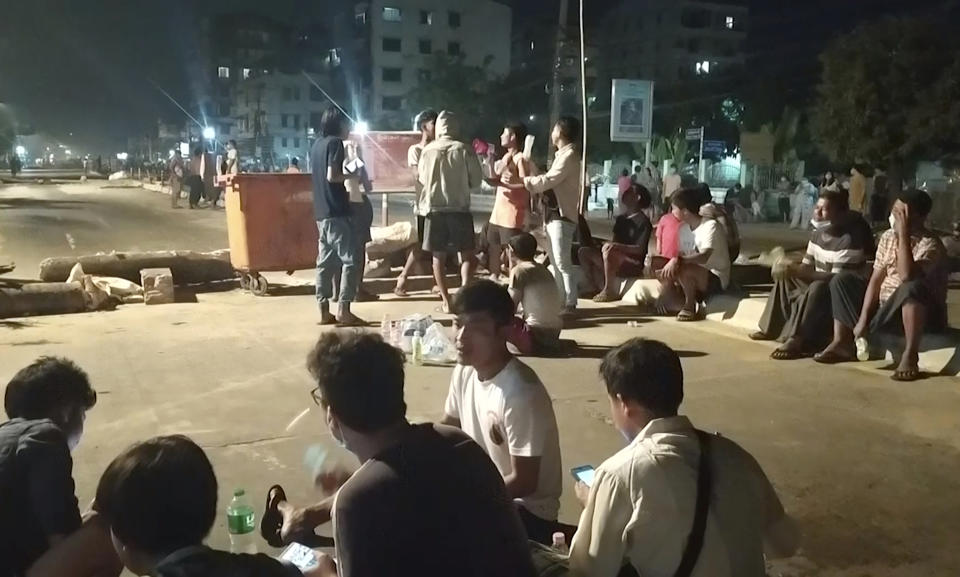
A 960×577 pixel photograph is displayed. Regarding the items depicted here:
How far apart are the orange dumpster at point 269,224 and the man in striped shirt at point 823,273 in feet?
17.3

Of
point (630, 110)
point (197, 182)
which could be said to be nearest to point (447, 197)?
point (630, 110)

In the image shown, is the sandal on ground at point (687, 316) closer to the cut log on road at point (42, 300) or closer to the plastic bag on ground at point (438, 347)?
the plastic bag on ground at point (438, 347)

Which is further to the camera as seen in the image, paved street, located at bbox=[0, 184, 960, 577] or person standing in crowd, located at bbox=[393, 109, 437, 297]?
person standing in crowd, located at bbox=[393, 109, 437, 297]

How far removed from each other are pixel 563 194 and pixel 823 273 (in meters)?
2.47

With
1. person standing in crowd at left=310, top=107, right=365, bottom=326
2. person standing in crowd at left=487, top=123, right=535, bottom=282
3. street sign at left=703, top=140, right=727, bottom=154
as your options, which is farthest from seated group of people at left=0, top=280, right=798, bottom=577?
street sign at left=703, top=140, right=727, bottom=154

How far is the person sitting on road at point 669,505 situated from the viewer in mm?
2424

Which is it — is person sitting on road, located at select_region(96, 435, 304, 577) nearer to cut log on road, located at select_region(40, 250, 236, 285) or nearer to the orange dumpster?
the orange dumpster

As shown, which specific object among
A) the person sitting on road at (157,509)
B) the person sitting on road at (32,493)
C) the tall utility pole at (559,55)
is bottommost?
the person sitting on road at (32,493)

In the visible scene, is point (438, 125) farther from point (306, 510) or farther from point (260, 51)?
point (260, 51)

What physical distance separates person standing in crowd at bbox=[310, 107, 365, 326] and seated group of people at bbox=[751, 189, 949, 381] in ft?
11.5

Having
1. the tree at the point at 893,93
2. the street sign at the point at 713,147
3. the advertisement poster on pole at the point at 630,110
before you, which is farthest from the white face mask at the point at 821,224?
the street sign at the point at 713,147

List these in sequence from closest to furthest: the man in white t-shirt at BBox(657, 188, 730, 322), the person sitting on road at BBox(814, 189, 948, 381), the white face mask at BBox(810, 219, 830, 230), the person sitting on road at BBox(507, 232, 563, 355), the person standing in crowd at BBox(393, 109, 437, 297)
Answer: the person sitting on road at BBox(814, 189, 948, 381) → the person sitting on road at BBox(507, 232, 563, 355) → the white face mask at BBox(810, 219, 830, 230) → the man in white t-shirt at BBox(657, 188, 730, 322) → the person standing in crowd at BBox(393, 109, 437, 297)

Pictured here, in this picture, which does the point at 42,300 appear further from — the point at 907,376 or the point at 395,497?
the point at 395,497

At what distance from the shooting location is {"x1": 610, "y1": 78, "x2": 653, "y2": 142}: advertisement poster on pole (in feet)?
43.4
